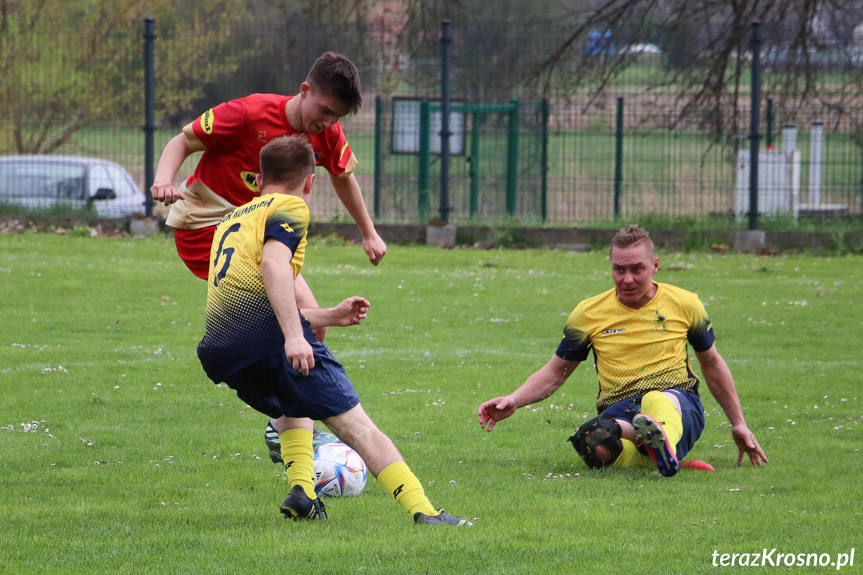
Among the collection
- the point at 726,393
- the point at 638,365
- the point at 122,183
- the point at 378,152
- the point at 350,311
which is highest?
the point at 378,152

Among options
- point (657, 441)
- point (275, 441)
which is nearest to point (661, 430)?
point (657, 441)

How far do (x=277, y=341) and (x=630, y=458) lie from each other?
217cm

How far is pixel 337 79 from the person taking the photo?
16.7 feet

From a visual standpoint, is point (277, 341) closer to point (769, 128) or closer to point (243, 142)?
point (243, 142)

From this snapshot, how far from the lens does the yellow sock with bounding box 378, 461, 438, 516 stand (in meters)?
4.24

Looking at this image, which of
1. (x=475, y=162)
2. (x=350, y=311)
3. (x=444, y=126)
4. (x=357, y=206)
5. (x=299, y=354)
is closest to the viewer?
(x=299, y=354)

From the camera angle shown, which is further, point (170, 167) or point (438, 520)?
point (170, 167)

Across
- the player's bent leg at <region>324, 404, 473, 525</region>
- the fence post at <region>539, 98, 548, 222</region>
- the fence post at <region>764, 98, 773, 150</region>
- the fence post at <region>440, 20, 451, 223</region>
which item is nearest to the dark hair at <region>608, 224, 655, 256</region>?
the player's bent leg at <region>324, 404, 473, 525</region>

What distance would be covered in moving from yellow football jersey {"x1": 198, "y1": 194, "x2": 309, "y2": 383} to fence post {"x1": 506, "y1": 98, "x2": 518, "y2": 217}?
12936mm

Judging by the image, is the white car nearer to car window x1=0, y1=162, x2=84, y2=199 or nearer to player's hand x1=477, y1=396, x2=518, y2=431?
car window x1=0, y1=162, x2=84, y2=199

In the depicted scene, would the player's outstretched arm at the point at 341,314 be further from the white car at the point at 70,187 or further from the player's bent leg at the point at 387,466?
the white car at the point at 70,187

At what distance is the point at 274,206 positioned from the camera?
4277 mm

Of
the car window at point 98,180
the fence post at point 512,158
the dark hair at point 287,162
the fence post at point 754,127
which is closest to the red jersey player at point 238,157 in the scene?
the dark hair at point 287,162

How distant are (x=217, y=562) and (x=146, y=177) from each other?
42.9 feet
